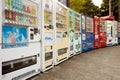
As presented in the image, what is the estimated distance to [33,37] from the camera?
5.82m

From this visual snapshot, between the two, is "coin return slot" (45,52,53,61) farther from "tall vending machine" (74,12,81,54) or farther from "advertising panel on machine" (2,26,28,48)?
"tall vending machine" (74,12,81,54)

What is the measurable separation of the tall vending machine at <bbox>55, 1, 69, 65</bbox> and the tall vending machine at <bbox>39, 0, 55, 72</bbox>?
0.43 meters

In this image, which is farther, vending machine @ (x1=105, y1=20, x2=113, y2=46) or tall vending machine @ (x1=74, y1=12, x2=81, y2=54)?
vending machine @ (x1=105, y1=20, x2=113, y2=46)

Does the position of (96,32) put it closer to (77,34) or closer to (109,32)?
(109,32)

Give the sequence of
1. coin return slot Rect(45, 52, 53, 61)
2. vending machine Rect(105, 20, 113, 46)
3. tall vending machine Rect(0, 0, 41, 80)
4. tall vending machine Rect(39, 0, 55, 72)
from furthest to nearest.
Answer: vending machine Rect(105, 20, 113, 46), coin return slot Rect(45, 52, 53, 61), tall vending machine Rect(39, 0, 55, 72), tall vending machine Rect(0, 0, 41, 80)

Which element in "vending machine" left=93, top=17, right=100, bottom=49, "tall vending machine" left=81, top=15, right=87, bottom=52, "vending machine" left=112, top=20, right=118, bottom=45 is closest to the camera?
"tall vending machine" left=81, top=15, right=87, bottom=52

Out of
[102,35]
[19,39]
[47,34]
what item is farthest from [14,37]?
[102,35]

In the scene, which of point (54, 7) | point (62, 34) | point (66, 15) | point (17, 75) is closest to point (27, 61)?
point (17, 75)

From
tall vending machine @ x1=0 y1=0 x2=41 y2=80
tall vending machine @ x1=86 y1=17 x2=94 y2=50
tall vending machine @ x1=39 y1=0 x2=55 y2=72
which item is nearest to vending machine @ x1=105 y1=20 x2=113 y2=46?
tall vending machine @ x1=86 y1=17 x2=94 y2=50

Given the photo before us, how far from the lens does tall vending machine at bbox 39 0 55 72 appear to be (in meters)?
6.43

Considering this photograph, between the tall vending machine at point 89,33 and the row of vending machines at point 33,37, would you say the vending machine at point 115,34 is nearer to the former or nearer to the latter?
the tall vending machine at point 89,33

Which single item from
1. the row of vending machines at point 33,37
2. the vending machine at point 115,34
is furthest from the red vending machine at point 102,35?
the row of vending machines at point 33,37

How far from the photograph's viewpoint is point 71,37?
992 cm

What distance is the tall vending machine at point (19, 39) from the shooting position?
14.9ft
